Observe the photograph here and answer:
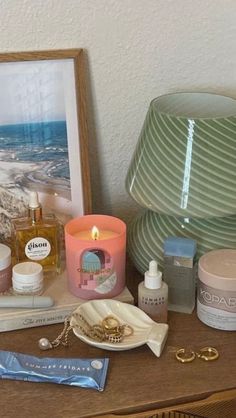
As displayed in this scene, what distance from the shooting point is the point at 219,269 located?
815 millimetres

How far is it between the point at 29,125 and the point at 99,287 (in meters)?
0.26

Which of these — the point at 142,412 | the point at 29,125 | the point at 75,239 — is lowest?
the point at 142,412

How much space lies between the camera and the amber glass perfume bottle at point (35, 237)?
89 cm

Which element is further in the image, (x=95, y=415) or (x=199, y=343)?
(x=199, y=343)

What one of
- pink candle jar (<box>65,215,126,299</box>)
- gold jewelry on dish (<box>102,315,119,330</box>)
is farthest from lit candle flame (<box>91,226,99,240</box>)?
gold jewelry on dish (<box>102,315,119,330</box>)

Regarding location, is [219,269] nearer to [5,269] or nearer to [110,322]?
[110,322]

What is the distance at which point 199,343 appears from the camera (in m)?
0.80

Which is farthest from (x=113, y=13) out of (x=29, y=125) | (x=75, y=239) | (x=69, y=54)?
(x=75, y=239)

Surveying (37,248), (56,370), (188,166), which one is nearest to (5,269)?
(37,248)

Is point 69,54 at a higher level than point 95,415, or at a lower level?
higher

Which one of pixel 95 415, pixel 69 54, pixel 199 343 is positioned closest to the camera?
pixel 95 415

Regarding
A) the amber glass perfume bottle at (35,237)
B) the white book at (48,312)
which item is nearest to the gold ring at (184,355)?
the white book at (48,312)

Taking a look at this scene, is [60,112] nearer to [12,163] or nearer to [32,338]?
[12,163]

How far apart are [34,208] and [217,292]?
28 cm
